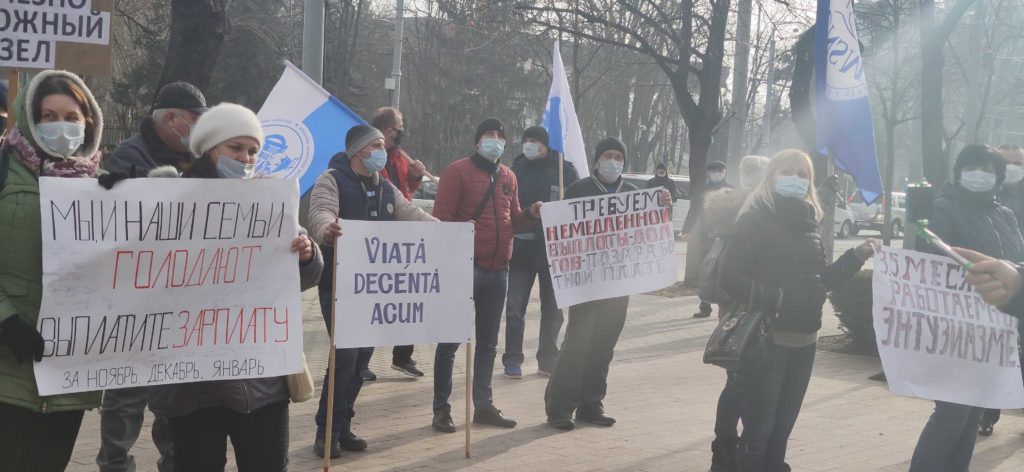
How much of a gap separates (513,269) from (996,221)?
446cm

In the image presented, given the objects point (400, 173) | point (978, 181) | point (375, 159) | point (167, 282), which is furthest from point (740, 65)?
point (167, 282)

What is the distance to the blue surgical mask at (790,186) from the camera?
571 centimetres

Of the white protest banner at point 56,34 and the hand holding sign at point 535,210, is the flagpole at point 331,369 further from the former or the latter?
the hand holding sign at point 535,210

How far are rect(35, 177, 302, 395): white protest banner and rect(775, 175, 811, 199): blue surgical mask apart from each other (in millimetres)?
2558

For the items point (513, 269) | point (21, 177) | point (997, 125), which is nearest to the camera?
point (21, 177)

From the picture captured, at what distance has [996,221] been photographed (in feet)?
19.8

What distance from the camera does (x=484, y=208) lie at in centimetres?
803

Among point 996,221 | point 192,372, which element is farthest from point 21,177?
point 996,221

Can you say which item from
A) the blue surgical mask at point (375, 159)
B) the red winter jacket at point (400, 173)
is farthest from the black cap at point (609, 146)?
the blue surgical mask at point (375, 159)

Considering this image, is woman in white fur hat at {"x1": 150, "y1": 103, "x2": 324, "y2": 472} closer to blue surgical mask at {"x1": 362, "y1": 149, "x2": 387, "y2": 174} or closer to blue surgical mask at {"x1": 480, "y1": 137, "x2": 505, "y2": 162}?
blue surgical mask at {"x1": 362, "y1": 149, "x2": 387, "y2": 174}

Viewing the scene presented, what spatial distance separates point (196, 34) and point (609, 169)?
15.6 ft

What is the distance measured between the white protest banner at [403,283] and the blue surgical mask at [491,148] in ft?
4.59

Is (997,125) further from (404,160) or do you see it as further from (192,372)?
(192,372)

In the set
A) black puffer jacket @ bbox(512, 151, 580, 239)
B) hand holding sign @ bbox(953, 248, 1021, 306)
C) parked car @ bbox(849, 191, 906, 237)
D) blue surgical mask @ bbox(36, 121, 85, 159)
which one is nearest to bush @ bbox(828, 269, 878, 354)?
black puffer jacket @ bbox(512, 151, 580, 239)
